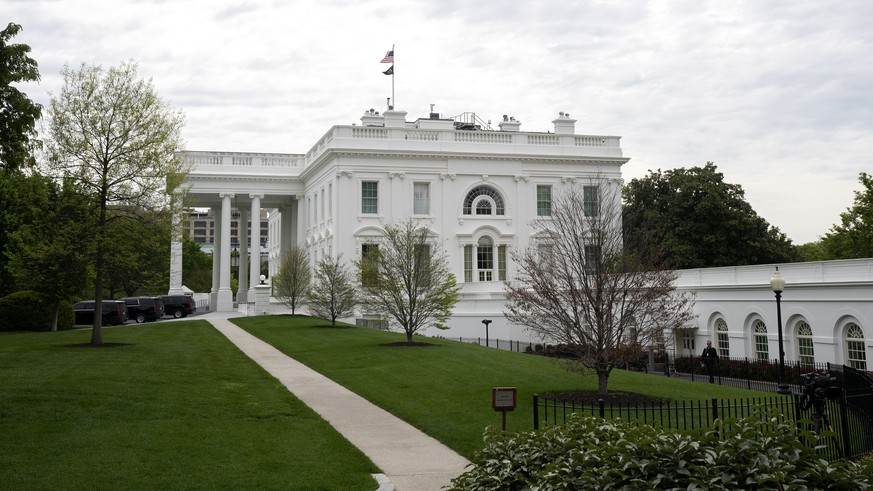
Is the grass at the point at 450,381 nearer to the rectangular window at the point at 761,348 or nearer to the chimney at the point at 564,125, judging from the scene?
the rectangular window at the point at 761,348

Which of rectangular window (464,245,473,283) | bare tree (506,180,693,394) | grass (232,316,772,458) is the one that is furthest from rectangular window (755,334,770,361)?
rectangular window (464,245,473,283)

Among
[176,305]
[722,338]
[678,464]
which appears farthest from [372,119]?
[678,464]

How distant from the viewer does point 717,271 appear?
131 ft

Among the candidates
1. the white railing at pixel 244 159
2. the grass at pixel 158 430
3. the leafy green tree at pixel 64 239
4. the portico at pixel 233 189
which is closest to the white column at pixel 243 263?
the portico at pixel 233 189

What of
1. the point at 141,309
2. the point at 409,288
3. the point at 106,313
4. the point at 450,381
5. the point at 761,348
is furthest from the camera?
the point at 141,309

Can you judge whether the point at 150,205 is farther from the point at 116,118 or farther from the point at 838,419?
the point at 838,419

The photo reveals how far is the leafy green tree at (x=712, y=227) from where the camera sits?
60.2 meters

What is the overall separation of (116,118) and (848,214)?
195 ft

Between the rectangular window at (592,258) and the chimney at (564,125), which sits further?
the chimney at (564,125)

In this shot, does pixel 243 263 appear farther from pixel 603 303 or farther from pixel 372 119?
pixel 603 303

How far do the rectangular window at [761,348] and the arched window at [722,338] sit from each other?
201cm

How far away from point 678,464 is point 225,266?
2362 inches

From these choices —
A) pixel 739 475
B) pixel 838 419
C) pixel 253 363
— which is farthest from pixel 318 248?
pixel 739 475

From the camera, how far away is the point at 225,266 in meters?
63.0
